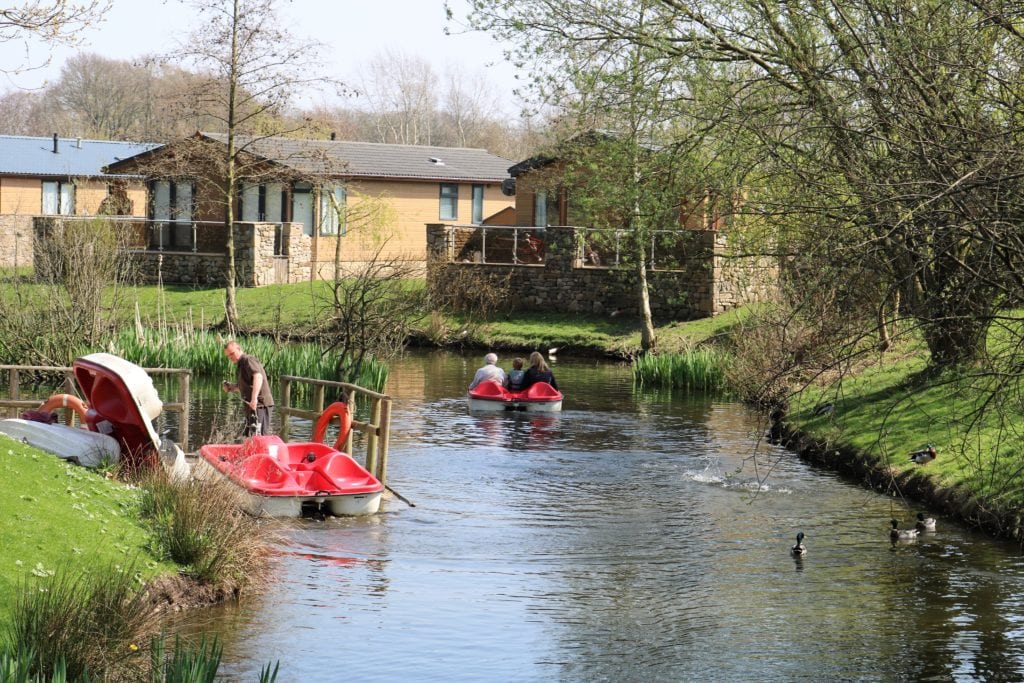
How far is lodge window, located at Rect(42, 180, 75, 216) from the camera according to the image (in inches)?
2343

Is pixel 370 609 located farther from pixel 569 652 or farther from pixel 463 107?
pixel 463 107

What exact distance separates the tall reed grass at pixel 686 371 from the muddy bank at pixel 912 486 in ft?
21.5

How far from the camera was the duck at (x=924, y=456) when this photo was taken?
56.3 feet

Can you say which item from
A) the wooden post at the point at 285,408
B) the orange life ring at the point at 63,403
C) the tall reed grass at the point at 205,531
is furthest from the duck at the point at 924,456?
the orange life ring at the point at 63,403

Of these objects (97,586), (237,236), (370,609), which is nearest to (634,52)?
(370,609)

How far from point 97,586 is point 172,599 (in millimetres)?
1951

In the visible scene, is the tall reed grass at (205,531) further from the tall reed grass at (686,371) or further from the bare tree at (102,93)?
the bare tree at (102,93)

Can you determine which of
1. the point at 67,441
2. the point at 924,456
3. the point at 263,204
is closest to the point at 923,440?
the point at 924,456

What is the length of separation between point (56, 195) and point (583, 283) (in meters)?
30.8

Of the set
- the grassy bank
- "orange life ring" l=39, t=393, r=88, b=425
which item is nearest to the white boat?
"orange life ring" l=39, t=393, r=88, b=425

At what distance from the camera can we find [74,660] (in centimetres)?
863

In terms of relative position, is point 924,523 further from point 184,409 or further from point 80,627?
point 80,627

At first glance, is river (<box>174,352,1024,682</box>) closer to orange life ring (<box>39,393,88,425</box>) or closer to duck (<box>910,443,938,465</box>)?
duck (<box>910,443,938,465</box>)

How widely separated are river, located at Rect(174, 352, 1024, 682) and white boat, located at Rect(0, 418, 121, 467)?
6.78 feet
